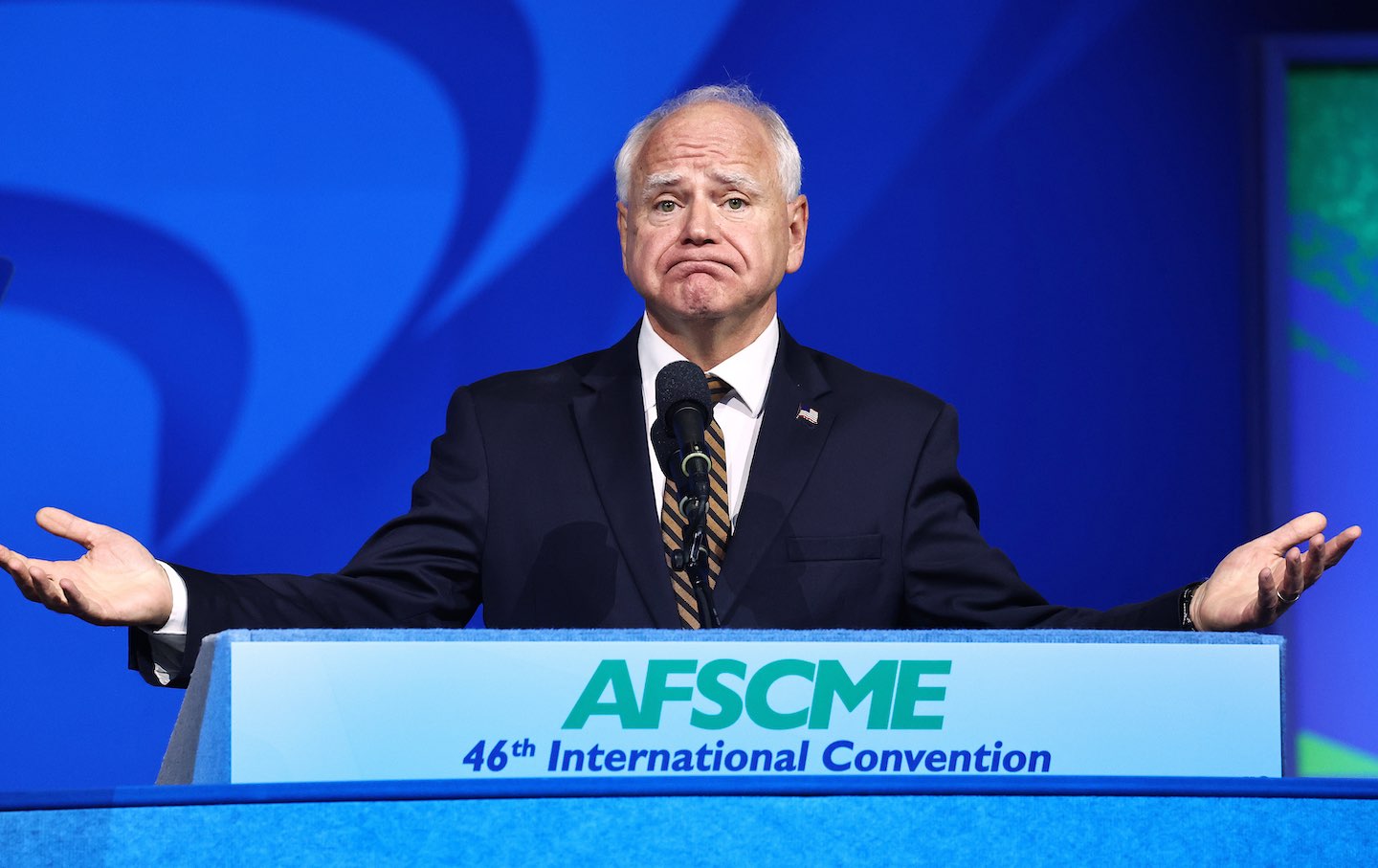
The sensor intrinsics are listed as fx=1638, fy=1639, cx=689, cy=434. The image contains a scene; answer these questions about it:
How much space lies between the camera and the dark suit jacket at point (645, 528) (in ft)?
6.32

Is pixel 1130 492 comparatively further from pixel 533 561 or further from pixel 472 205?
pixel 533 561

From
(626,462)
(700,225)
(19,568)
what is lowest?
(19,568)

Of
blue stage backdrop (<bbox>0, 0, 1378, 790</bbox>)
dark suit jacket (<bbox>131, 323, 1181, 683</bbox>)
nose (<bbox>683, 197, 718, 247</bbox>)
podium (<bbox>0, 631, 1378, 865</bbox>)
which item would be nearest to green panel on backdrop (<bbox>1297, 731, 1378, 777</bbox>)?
blue stage backdrop (<bbox>0, 0, 1378, 790</bbox>)

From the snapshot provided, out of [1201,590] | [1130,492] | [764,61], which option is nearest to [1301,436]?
[1130,492]

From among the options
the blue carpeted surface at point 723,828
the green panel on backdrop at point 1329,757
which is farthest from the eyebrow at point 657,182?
the green panel on backdrop at point 1329,757

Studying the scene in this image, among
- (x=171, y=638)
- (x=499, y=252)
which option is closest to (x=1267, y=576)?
(x=171, y=638)

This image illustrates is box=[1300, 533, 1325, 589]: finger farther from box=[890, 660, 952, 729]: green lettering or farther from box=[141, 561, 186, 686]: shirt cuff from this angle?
box=[141, 561, 186, 686]: shirt cuff

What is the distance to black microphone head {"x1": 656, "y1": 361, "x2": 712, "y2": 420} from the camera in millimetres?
1521

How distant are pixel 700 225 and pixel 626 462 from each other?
334 millimetres

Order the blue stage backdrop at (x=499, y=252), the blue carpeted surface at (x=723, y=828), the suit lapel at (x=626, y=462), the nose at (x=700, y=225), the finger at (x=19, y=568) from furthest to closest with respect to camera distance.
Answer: the blue stage backdrop at (x=499, y=252) → the nose at (x=700, y=225) → the suit lapel at (x=626, y=462) → the finger at (x=19, y=568) → the blue carpeted surface at (x=723, y=828)

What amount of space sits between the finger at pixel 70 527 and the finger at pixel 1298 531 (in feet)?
3.61

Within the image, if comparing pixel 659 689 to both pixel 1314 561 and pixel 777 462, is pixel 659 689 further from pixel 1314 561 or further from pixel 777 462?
pixel 777 462

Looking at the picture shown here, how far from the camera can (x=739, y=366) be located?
2189mm

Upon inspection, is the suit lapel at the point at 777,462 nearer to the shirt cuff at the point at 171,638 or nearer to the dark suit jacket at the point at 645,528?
the dark suit jacket at the point at 645,528
